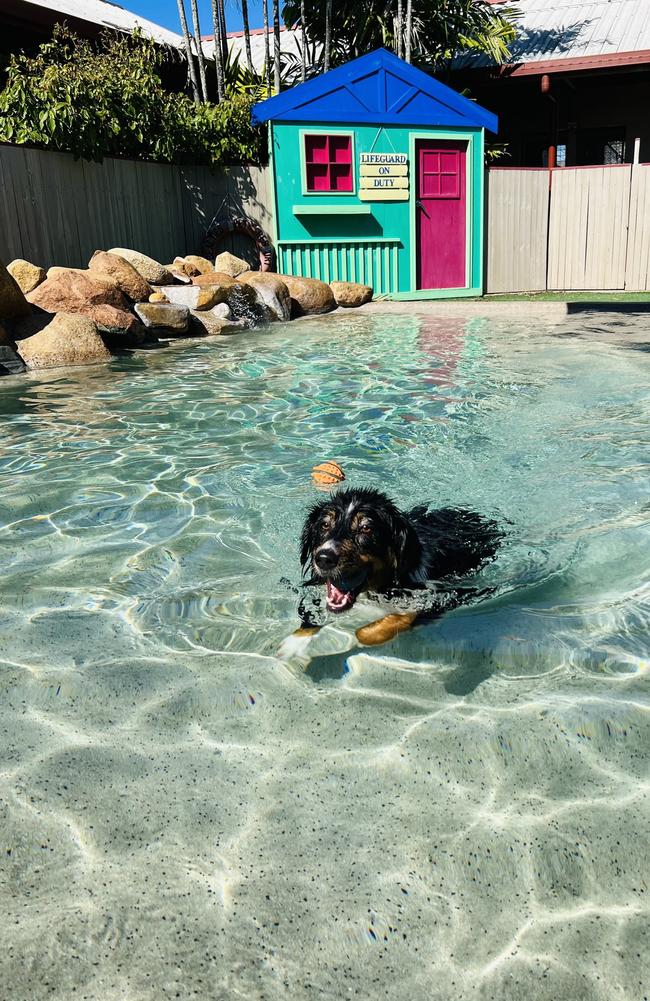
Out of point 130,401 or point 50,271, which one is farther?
point 50,271

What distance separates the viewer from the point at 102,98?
1286 cm

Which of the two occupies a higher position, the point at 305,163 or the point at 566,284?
the point at 305,163

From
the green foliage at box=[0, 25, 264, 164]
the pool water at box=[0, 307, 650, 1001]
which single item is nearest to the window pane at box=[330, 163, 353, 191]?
the green foliage at box=[0, 25, 264, 164]

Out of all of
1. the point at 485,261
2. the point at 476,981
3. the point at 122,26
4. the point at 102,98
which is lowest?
the point at 476,981

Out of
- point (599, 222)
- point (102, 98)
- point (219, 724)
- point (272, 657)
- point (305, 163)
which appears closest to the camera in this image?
point (219, 724)

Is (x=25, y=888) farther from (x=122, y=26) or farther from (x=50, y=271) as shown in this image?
(x=122, y=26)

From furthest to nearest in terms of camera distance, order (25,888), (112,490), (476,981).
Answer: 1. (112,490)
2. (25,888)
3. (476,981)

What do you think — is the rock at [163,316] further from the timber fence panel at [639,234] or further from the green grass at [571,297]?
the timber fence panel at [639,234]

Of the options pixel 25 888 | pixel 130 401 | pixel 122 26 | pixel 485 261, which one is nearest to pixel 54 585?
pixel 25 888

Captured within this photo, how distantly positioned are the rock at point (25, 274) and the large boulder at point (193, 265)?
10.5 feet

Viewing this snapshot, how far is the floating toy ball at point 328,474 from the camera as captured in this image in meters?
5.22

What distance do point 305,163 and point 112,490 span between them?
11.1 metres

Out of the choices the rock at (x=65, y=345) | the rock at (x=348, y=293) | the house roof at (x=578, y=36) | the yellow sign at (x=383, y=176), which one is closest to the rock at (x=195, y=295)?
the rock at (x=65, y=345)

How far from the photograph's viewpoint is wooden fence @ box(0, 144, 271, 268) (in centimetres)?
1160
